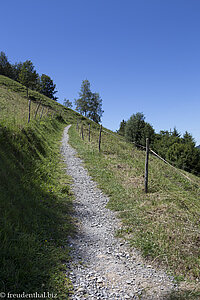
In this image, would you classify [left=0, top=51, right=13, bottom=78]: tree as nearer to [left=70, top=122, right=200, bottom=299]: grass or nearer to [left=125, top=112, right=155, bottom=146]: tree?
[left=125, top=112, right=155, bottom=146]: tree

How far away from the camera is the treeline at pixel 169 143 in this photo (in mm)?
28766

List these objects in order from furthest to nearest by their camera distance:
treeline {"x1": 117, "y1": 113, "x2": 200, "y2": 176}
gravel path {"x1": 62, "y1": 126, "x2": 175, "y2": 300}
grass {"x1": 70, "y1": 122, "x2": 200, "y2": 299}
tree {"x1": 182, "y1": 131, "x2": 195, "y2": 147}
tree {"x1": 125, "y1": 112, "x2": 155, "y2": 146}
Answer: tree {"x1": 125, "y1": 112, "x2": 155, "y2": 146}, tree {"x1": 182, "y1": 131, "x2": 195, "y2": 147}, treeline {"x1": 117, "y1": 113, "x2": 200, "y2": 176}, grass {"x1": 70, "y1": 122, "x2": 200, "y2": 299}, gravel path {"x1": 62, "y1": 126, "x2": 175, "y2": 300}

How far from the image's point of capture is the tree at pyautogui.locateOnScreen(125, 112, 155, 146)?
144 feet

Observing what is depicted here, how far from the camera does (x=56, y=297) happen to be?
2.87 meters

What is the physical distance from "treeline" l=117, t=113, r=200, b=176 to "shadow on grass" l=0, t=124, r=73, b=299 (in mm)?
24600

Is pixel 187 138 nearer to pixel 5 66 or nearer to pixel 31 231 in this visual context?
pixel 31 231

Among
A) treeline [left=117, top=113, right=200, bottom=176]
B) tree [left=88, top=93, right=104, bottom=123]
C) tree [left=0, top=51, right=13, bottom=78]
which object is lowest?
treeline [left=117, top=113, right=200, bottom=176]

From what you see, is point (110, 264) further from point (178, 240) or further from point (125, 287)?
point (178, 240)

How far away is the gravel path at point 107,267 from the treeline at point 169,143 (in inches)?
973

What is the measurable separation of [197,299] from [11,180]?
519cm

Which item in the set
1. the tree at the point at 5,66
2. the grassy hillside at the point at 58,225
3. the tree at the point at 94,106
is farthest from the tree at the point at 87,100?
the grassy hillside at the point at 58,225

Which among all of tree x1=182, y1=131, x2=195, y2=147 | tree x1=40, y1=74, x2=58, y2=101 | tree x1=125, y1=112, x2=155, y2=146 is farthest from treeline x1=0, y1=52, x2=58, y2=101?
tree x1=182, y1=131, x2=195, y2=147

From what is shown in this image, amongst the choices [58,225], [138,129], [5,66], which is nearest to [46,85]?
[5,66]

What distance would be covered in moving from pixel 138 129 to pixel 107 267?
4199cm
